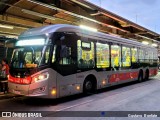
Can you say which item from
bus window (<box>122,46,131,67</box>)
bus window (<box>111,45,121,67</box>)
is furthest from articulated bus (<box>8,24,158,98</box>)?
bus window (<box>122,46,131,67</box>)

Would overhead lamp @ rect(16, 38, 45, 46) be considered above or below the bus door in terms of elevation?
above

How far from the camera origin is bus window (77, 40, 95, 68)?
9.70 metres

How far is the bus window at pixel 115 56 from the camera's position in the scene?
1248cm

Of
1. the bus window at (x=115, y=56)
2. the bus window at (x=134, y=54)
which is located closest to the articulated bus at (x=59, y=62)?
the bus window at (x=115, y=56)

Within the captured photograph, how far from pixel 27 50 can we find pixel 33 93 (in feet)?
5.84

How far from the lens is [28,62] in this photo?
839 centimetres

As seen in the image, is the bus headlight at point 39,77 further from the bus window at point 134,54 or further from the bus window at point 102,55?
the bus window at point 134,54

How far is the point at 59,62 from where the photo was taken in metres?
8.52

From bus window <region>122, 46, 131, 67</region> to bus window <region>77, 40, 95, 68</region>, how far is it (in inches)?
153

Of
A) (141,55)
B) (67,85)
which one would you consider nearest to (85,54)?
(67,85)

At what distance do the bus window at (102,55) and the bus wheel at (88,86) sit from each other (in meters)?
0.96

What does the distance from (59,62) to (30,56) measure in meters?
1.11

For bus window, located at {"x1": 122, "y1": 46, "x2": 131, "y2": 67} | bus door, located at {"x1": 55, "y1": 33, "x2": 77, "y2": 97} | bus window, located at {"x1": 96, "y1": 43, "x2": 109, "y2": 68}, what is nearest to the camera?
bus door, located at {"x1": 55, "y1": 33, "x2": 77, "y2": 97}

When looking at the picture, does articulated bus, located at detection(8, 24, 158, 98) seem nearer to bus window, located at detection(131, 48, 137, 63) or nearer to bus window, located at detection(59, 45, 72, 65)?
bus window, located at detection(59, 45, 72, 65)
